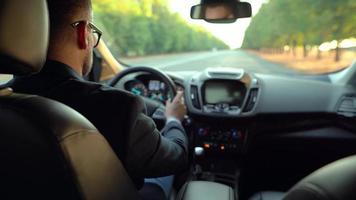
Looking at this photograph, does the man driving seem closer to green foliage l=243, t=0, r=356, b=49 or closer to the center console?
the center console

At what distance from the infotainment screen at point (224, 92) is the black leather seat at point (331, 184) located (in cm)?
337

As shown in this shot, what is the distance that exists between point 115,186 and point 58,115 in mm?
383

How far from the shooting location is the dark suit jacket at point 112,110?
2.20m

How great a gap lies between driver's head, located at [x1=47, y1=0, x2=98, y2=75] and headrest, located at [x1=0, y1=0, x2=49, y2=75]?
1.26 ft

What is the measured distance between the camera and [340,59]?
5.66m

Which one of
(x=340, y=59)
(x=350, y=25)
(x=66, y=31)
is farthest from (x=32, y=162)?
(x=350, y=25)

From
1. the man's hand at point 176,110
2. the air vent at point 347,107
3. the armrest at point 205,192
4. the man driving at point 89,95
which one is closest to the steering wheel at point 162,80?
the man's hand at point 176,110

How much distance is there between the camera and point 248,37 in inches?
388

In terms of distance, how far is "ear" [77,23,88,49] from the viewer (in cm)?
236

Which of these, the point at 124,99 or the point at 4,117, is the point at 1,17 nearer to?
the point at 4,117

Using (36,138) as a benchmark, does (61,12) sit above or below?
above

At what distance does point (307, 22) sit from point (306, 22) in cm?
10

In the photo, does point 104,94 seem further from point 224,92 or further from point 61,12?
point 224,92

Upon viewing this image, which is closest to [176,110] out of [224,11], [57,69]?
[224,11]
